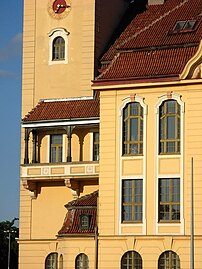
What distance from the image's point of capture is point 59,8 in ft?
201

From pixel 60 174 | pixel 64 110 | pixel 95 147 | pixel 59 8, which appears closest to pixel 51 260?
pixel 60 174

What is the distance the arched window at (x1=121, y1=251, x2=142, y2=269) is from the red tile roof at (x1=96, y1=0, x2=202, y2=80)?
31.4 ft

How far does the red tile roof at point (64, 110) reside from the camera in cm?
5738

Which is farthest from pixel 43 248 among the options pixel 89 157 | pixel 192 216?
pixel 192 216

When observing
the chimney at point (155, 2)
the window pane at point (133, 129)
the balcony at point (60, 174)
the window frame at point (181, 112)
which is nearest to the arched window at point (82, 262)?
the balcony at point (60, 174)

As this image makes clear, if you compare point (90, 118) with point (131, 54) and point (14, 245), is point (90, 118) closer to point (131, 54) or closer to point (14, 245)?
point (131, 54)

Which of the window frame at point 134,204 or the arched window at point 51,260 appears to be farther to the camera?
the arched window at point 51,260

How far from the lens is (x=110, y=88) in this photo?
53656mm

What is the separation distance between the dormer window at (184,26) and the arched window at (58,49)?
776cm

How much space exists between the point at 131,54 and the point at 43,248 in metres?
13.0

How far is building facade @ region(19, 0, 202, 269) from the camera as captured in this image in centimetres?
5169

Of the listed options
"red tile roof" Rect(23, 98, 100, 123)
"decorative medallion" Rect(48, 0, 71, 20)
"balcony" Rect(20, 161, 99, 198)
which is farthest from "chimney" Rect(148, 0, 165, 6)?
"balcony" Rect(20, 161, 99, 198)

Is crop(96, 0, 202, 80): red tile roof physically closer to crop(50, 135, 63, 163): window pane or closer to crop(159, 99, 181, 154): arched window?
crop(159, 99, 181, 154): arched window

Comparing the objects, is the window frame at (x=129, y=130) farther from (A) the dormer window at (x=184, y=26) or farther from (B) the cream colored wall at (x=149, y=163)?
(A) the dormer window at (x=184, y=26)
